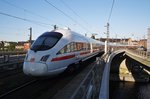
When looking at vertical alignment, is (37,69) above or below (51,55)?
below

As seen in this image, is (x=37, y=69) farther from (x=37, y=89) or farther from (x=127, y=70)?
(x=127, y=70)

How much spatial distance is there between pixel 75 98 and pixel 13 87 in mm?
6034

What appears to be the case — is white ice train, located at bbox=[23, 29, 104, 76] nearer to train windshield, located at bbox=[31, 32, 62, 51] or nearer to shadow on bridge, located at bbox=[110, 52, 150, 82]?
train windshield, located at bbox=[31, 32, 62, 51]

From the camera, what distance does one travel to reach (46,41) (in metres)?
12.7

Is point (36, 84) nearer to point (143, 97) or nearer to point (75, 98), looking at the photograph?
point (75, 98)

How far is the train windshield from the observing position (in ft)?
40.1

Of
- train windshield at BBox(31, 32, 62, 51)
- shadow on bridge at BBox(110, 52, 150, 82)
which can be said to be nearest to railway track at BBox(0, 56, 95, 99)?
train windshield at BBox(31, 32, 62, 51)

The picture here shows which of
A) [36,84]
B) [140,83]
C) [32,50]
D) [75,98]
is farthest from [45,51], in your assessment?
[140,83]

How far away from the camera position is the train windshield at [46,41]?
12.2 metres

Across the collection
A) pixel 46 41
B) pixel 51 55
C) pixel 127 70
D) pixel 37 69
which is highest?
pixel 46 41

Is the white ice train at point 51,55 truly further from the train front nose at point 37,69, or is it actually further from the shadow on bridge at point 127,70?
the shadow on bridge at point 127,70

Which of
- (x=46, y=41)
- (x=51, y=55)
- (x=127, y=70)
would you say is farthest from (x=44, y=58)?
(x=127, y=70)

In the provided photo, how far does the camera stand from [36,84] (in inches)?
452

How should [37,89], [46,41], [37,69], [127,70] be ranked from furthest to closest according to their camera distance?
1. [127,70]
2. [46,41]
3. [37,69]
4. [37,89]
